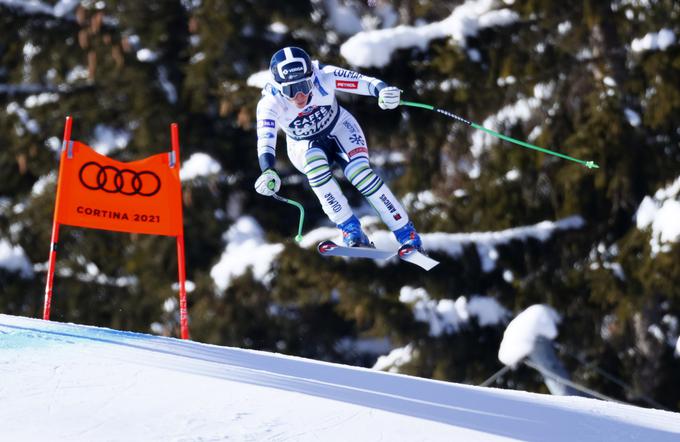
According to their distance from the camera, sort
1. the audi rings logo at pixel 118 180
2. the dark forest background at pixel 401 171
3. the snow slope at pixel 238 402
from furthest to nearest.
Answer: the dark forest background at pixel 401 171, the audi rings logo at pixel 118 180, the snow slope at pixel 238 402

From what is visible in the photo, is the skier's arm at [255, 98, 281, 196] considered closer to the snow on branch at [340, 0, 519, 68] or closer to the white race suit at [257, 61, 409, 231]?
the white race suit at [257, 61, 409, 231]

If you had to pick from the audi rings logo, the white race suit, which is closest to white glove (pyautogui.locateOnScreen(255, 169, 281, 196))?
the white race suit

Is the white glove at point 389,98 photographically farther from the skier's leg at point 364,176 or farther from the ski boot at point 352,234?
the ski boot at point 352,234

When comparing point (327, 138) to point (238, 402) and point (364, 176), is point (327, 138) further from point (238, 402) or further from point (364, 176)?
point (238, 402)

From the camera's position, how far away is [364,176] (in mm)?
9008

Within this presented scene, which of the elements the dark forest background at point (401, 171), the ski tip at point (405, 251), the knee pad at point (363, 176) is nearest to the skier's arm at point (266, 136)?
the knee pad at point (363, 176)

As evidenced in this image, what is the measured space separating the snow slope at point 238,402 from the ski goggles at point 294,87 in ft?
5.81

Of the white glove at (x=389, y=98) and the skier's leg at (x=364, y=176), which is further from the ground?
the white glove at (x=389, y=98)

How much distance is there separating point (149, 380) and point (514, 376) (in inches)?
320

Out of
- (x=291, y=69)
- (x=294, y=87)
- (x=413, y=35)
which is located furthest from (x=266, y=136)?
(x=413, y=35)

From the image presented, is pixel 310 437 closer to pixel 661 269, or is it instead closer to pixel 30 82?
pixel 661 269

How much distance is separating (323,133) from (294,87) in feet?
1.84

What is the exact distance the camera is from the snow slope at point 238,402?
22.2 feet

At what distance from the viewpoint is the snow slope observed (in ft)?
22.2
